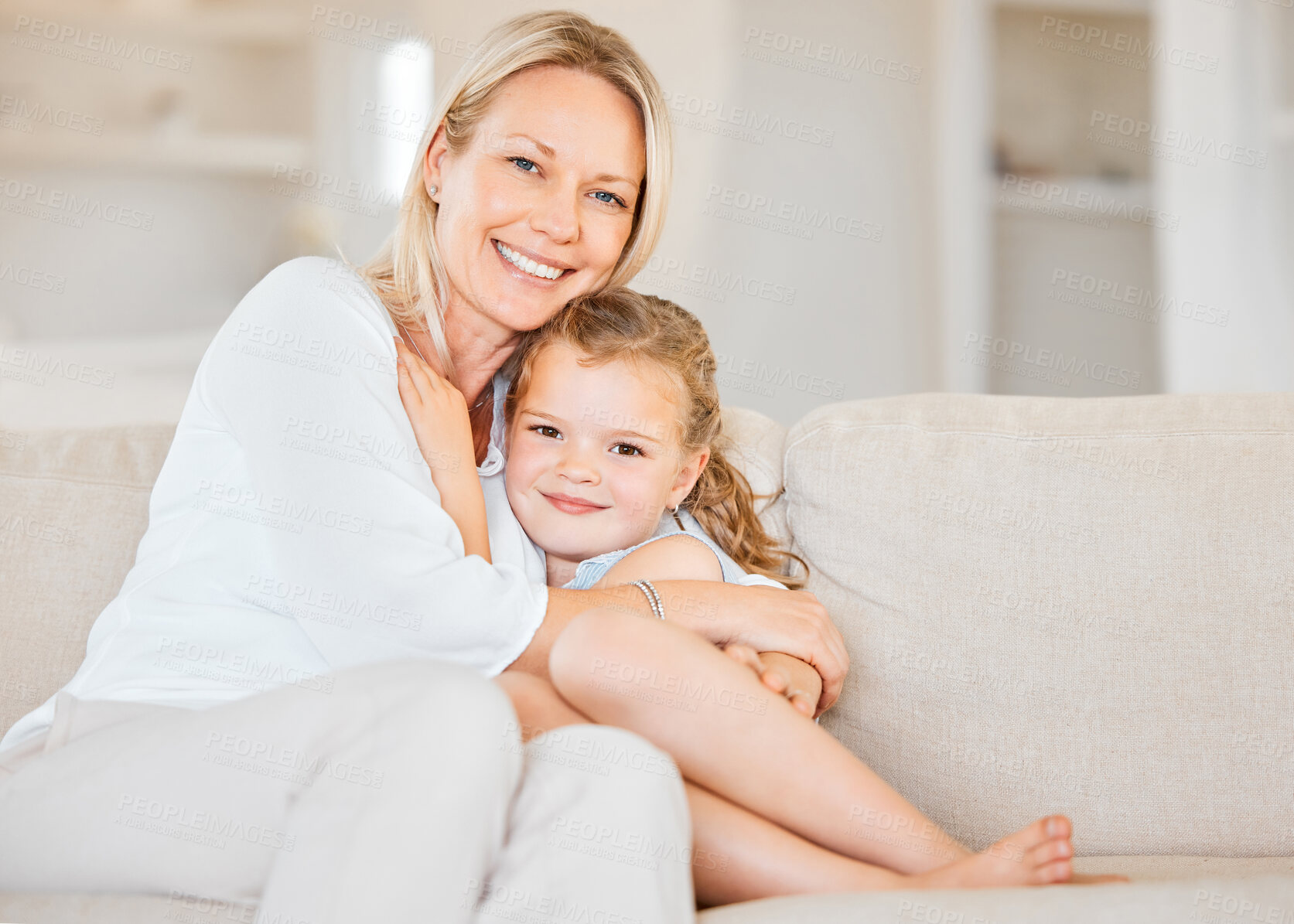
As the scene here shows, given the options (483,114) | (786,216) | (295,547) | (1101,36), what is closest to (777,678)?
(295,547)

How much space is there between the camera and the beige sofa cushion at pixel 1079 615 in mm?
1378

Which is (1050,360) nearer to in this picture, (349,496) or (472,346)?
(472,346)

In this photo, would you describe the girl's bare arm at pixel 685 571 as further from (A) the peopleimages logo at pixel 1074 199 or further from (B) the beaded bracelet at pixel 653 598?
(A) the peopleimages logo at pixel 1074 199

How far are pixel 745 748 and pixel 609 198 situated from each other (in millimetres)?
807

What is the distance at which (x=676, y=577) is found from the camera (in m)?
1.42

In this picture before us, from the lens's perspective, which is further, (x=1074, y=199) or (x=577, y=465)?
(x=1074, y=199)

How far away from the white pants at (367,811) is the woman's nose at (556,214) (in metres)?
0.70

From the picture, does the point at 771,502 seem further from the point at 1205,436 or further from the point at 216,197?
the point at 216,197

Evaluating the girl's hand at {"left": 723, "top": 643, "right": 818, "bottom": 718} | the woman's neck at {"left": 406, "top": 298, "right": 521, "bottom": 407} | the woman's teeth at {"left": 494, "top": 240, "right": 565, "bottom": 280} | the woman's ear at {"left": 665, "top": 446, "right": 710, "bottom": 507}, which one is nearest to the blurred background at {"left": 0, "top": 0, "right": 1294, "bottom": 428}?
the woman's neck at {"left": 406, "top": 298, "right": 521, "bottom": 407}

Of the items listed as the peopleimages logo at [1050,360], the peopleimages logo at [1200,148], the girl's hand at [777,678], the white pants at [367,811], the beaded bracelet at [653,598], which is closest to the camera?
the white pants at [367,811]

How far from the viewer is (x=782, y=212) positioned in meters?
3.71

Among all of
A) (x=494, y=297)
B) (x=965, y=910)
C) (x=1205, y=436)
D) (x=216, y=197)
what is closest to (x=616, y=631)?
(x=965, y=910)

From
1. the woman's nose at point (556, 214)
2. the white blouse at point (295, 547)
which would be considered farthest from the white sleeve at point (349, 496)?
the woman's nose at point (556, 214)

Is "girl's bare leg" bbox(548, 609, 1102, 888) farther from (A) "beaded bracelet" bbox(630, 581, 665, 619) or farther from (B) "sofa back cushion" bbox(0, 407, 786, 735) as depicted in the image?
(B) "sofa back cushion" bbox(0, 407, 786, 735)
